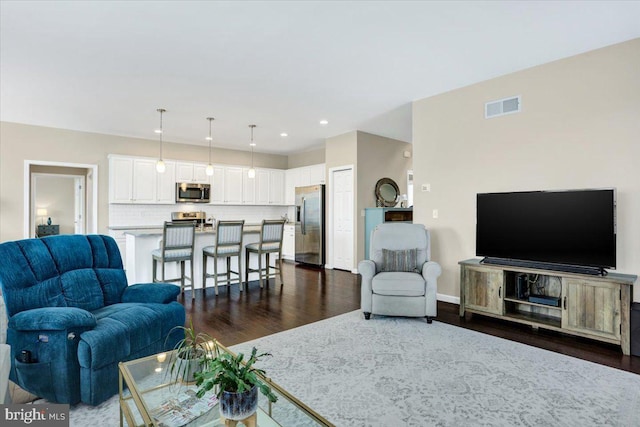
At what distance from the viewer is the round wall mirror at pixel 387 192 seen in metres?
6.95

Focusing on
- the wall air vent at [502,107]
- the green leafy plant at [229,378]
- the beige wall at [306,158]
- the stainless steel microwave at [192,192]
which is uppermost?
the beige wall at [306,158]

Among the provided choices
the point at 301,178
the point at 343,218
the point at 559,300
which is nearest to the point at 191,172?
the point at 301,178

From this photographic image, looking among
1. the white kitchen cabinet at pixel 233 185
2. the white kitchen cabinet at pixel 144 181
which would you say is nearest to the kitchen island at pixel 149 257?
the white kitchen cabinet at pixel 144 181

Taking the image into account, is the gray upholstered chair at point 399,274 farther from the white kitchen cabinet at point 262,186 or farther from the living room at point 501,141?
the white kitchen cabinet at point 262,186

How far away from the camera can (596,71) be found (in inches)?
132

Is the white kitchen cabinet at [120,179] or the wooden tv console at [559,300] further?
the white kitchen cabinet at [120,179]

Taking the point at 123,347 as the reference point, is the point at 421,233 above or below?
above

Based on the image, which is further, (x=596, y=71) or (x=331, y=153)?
(x=331, y=153)

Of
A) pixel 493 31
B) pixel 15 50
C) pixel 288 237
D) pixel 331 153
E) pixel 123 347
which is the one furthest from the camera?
pixel 288 237

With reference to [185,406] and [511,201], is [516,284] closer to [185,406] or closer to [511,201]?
[511,201]

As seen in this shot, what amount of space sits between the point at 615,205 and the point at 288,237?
642cm

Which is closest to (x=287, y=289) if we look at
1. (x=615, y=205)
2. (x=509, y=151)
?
(x=509, y=151)

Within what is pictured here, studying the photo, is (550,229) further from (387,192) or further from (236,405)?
(387,192)

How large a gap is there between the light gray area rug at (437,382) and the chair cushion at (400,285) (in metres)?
0.44
